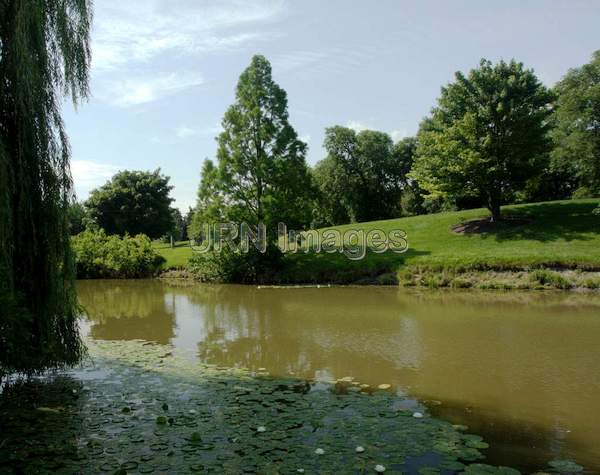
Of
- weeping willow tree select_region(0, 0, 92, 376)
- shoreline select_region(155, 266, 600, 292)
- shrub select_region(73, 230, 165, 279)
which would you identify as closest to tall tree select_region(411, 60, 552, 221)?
shoreline select_region(155, 266, 600, 292)

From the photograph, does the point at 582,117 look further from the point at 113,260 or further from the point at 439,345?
the point at 113,260

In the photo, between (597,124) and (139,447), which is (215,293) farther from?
(597,124)

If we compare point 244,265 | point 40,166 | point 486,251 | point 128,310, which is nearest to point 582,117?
point 486,251

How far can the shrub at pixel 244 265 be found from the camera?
29.0m

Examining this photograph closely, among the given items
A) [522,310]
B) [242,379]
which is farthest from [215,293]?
[242,379]

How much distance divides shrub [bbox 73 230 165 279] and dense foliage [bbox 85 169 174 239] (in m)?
17.9

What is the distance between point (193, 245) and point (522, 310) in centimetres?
2136

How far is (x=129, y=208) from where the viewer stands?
54.3m

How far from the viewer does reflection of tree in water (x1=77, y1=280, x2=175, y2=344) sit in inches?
579

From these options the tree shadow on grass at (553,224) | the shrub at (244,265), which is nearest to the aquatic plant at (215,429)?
the shrub at (244,265)

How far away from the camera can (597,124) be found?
2892 centimetres

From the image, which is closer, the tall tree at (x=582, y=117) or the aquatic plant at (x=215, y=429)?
the aquatic plant at (x=215, y=429)

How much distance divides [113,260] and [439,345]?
28368 millimetres

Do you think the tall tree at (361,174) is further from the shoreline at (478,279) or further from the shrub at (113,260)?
the shoreline at (478,279)
